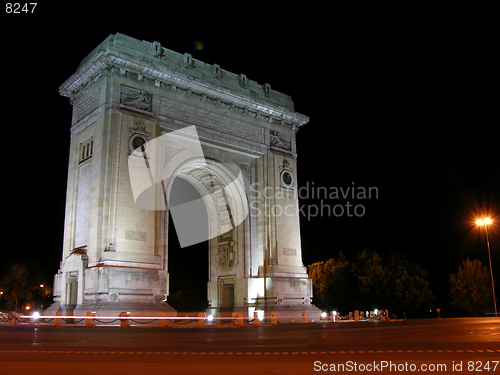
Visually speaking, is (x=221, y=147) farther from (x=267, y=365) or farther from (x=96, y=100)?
(x=267, y=365)

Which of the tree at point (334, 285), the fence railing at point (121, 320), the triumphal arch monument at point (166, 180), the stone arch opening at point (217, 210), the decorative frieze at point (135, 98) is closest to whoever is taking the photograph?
the fence railing at point (121, 320)

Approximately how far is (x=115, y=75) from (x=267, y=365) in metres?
23.0

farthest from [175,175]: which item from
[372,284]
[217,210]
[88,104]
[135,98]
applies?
[372,284]

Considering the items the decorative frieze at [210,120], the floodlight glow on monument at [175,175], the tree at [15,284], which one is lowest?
the tree at [15,284]

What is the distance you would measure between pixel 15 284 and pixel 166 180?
95.7ft

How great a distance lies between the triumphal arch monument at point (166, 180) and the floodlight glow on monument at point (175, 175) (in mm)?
66

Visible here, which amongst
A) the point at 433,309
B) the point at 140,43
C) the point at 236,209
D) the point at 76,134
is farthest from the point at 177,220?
the point at 433,309

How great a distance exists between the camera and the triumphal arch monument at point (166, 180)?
25500 millimetres

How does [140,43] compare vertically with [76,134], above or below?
above

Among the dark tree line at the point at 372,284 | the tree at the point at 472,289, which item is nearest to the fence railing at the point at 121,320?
the dark tree line at the point at 372,284

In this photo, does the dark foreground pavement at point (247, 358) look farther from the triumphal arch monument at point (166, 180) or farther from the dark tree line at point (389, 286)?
→ the dark tree line at point (389, 286)

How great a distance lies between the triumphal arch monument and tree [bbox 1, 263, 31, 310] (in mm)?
21762

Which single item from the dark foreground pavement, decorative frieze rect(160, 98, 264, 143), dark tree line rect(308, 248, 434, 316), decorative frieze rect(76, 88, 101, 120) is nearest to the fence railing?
the dark foreground pavement

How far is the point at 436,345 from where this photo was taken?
11414 millimetres
